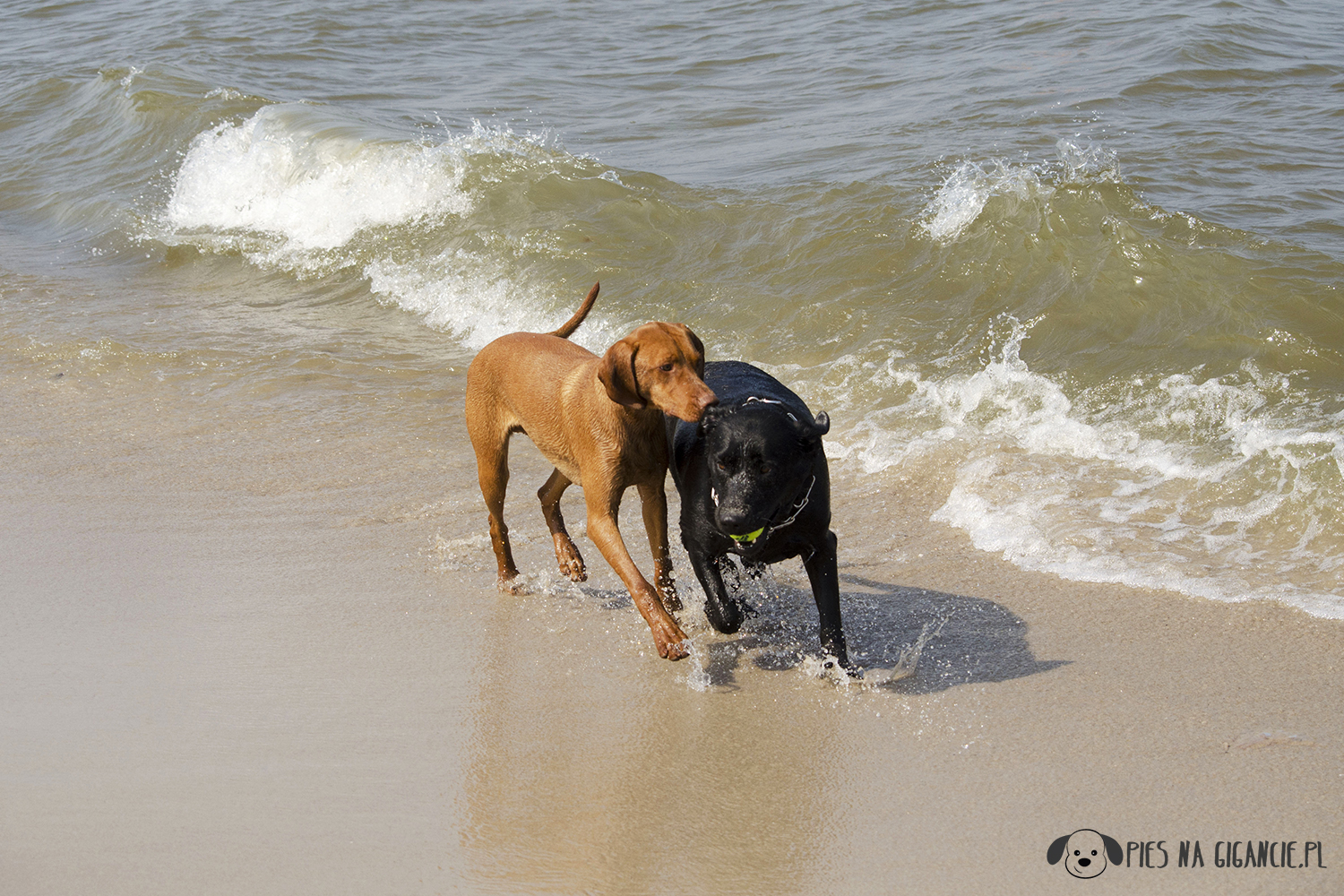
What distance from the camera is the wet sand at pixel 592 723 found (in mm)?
3352

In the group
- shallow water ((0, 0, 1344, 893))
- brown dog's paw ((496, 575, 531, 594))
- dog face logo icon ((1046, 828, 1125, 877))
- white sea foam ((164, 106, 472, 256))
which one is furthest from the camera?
white sea foam ((164, 106, 472, 256))

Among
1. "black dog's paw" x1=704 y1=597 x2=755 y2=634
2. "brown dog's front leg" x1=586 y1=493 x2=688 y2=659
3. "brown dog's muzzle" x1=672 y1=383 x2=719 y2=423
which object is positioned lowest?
"black dog's paw" x1=704 y1=597 x2=755 y2=634

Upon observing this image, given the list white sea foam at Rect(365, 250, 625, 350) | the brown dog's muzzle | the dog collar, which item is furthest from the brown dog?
white sea foam at Rect(365, 250, 625, 350)

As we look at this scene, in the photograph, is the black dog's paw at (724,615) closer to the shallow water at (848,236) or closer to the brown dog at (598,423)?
the brown dog at (598,423)

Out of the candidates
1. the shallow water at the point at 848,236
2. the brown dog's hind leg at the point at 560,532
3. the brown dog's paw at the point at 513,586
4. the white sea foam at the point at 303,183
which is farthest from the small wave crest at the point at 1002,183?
the brown dog's paw at the point at 513,586

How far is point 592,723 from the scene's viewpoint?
4188 millimetres

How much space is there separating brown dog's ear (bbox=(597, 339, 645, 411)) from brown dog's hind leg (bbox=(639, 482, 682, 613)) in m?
0.57

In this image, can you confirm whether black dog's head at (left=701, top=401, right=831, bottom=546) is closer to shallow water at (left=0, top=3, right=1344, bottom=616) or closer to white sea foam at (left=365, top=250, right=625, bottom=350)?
shallow water at (left=0, top=3, right=1344, bottom=616)

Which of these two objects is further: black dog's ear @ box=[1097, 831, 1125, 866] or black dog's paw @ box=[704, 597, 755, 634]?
black dog's paw @ box=[704, 597, 755, 634]

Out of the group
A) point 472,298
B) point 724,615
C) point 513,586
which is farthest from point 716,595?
point 472,298

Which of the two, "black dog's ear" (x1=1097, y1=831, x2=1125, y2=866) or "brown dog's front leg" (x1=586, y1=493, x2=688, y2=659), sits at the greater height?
"brown dog's front leg" (x1=586, y1=493, x2=688, y2=659)

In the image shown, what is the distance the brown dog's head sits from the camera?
13.3ft

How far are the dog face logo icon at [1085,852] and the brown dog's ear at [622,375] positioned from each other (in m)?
1.88

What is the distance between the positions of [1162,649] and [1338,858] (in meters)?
1.28
